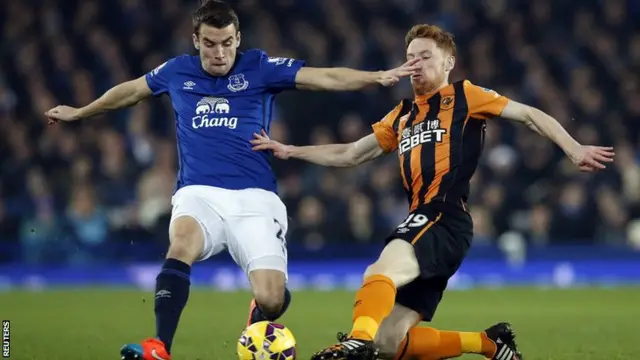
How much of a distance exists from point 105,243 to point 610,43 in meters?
8.45

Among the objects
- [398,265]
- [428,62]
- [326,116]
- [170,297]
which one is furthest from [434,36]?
[326,116]

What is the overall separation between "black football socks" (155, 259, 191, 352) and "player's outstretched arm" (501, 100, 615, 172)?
2099 mm

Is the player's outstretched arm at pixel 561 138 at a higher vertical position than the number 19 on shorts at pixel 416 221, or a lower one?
higher

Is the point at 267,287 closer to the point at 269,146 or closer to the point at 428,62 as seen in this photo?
the point at 269,146

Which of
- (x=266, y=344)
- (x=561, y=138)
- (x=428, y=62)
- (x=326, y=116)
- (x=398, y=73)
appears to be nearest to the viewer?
(x=266, y=344)

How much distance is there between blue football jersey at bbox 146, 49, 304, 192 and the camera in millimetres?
7598

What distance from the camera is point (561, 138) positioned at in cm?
687

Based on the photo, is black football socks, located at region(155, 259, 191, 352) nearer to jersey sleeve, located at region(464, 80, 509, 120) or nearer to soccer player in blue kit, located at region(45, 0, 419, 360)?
soccer player in blue kit, located at region(45, 0, 419, 360)

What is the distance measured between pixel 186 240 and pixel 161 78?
4.20 ft

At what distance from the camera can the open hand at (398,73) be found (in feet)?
23.2

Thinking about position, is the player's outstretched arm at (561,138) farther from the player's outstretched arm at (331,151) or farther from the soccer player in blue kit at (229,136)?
the player's outstretched arm at (331,151)

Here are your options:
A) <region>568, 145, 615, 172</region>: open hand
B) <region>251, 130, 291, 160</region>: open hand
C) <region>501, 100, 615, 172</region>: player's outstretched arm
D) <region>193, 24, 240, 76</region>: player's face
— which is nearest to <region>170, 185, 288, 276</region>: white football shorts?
<region>251, 130, 291, 160</region>: open hand

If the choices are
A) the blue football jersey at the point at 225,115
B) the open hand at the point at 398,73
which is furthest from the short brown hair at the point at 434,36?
the blue football jersey at the point at 225,115

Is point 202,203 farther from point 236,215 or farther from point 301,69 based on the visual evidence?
point 301,69
